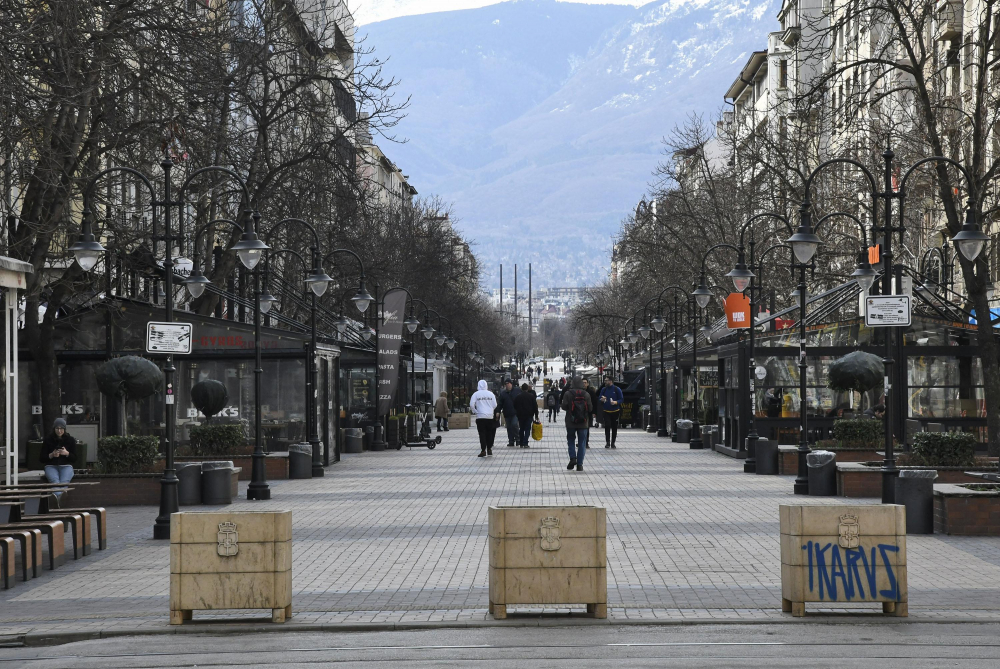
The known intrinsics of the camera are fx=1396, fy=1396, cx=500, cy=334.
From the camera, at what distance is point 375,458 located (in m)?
35.7

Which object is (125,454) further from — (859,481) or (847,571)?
(847,571)

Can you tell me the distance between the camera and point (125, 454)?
21.6 meters

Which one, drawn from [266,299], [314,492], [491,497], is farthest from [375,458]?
[491,497]

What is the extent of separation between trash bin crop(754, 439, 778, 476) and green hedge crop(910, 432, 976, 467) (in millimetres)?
6821

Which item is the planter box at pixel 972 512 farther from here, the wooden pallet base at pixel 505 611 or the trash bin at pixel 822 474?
the wooden pallet base at pixel 505 611

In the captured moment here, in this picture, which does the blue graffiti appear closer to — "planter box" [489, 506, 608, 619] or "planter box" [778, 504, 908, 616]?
"planter box" [778, 504, 908, 616]

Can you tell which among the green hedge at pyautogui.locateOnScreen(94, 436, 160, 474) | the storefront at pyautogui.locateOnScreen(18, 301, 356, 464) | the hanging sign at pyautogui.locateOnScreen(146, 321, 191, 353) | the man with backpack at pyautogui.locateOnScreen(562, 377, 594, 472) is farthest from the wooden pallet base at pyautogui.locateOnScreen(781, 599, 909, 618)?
the storefront at pyautogui.locateOnScreen(18, 301, 356, 464)

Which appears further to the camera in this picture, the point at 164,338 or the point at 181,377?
the point at 181,377

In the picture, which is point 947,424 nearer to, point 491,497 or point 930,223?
point 491,497

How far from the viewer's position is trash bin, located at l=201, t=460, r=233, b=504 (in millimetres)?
20594

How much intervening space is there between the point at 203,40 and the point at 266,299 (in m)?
19.6

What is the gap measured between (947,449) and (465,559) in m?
9.04

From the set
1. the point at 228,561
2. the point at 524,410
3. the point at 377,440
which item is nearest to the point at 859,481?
the point at 228,561

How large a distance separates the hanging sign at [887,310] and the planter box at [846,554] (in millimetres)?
7673
